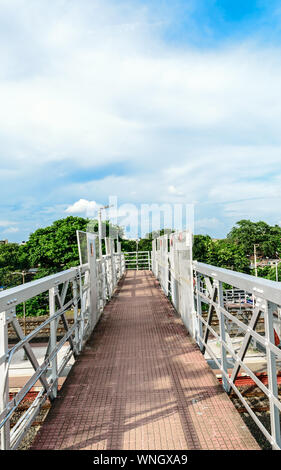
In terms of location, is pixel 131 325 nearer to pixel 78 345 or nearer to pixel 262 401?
pixel 78 345

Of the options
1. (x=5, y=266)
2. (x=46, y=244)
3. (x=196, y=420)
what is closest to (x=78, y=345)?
(x=196, y=420)

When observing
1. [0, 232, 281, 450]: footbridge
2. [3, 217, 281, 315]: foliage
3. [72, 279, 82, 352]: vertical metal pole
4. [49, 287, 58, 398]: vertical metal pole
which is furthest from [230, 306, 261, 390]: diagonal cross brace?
[3, 217, 281, 315]: foliage

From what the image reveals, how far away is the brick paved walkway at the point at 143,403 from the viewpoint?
6.88ft

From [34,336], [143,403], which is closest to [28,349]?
[34,336]

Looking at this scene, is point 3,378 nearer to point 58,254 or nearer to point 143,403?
point 143,403

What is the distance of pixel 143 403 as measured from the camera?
2570 millimetres

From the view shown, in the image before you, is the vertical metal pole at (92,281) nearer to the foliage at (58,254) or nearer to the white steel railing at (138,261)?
the white steel railing at (138,261)

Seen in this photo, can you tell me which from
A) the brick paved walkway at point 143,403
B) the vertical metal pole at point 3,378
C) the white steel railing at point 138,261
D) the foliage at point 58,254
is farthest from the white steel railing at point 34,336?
the foliage at point 58,254

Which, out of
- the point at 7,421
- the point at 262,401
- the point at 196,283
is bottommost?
the point at 262,401

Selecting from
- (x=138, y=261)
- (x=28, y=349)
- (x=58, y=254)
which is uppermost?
(x=28, y=349)

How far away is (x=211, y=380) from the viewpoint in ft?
9.70

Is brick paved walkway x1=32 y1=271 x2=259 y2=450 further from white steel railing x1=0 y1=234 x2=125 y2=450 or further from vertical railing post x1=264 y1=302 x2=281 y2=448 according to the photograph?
vertical railing post x1=264 y1=302 x2=281 y2=448

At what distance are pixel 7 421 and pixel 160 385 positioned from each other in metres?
1.50

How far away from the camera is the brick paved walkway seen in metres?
2.10
